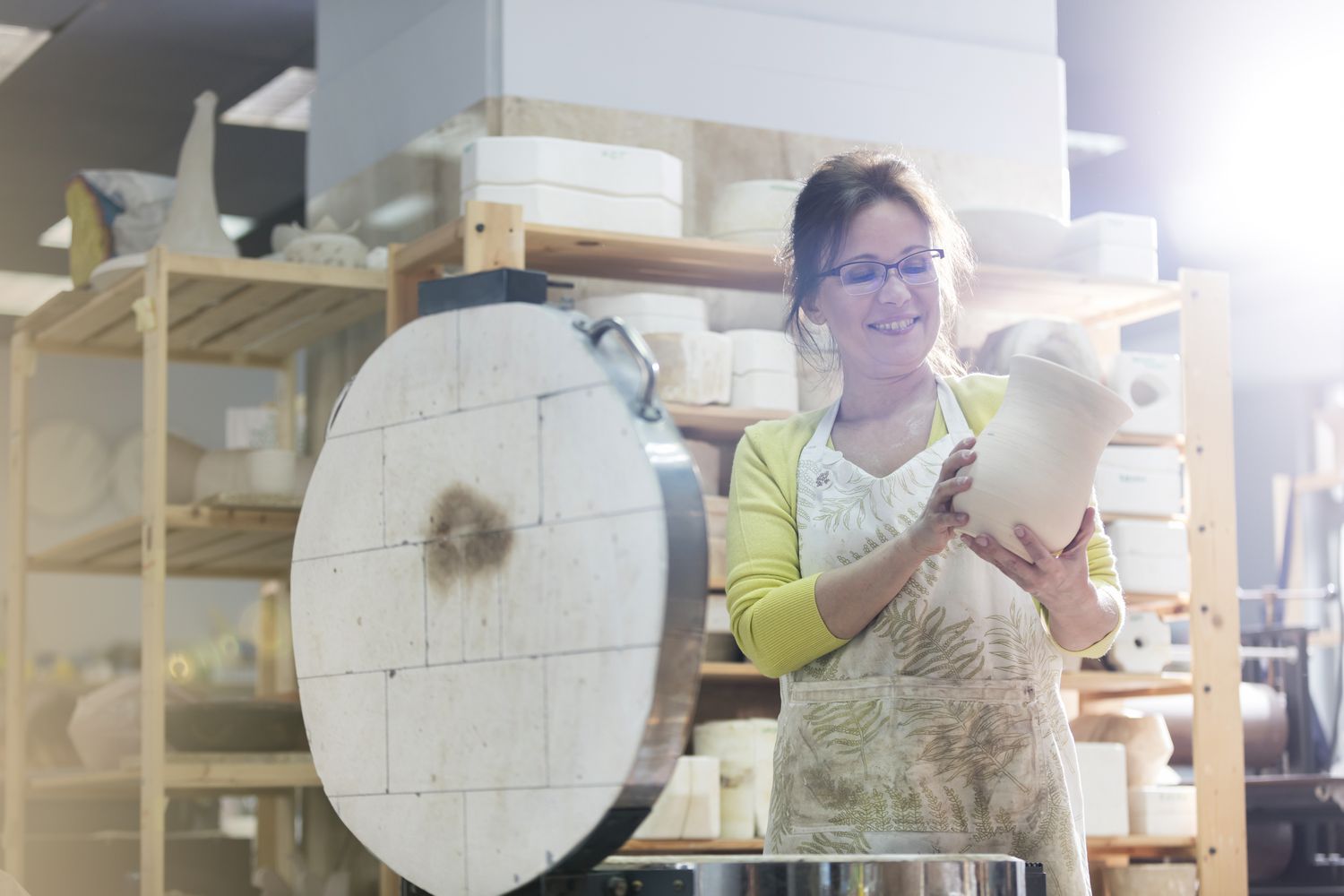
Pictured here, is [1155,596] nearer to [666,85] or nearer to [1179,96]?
[666,85]

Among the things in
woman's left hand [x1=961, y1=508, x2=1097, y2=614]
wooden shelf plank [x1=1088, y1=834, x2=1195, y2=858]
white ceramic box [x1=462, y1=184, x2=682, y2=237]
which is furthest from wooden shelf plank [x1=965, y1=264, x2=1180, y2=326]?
woman's left hand [x1=961, y1=508, x2=1097, y2=614]

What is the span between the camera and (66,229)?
24.7 ft

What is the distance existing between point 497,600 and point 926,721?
0.59 meters

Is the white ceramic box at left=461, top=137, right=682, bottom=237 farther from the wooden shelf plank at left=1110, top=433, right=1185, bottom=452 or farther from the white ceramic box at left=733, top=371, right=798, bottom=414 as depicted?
the wooden shelf plank at left=1110, top=433, right=1185, bottom=452

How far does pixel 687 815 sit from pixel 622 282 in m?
1.15

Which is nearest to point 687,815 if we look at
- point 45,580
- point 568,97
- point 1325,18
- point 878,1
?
point 568,97

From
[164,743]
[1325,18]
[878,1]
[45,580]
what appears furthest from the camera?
[45,580]

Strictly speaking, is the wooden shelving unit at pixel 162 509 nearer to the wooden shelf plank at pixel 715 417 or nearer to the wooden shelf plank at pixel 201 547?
the wooden shelf plank at pixel 201 547

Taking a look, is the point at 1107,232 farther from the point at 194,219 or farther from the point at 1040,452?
the point at 1040,452

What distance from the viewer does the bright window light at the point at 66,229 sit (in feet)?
24.3

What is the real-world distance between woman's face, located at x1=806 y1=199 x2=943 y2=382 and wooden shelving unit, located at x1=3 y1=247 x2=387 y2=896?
2.04 m

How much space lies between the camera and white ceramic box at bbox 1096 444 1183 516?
143 inches

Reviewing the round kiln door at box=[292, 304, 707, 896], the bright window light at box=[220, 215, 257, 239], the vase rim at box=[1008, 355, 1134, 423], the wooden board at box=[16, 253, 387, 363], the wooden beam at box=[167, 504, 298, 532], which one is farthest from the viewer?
the bright window light at box=[220, 215, 257, 239]

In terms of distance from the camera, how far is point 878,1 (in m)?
4.14
